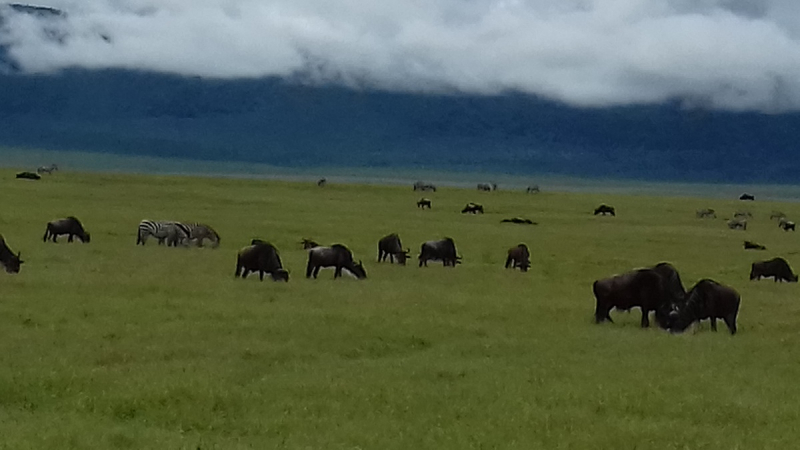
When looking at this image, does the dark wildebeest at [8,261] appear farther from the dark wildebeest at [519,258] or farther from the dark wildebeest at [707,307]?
the dark wildebeest at [707,307]

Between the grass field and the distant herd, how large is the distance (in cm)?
39

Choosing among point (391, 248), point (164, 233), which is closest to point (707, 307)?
point (391, 248)

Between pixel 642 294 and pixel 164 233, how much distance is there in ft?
54.5

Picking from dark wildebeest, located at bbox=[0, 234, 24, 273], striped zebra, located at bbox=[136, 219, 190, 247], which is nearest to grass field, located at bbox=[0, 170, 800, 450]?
dark wildebeest, located at bbox=[0, 234, 24, 273]

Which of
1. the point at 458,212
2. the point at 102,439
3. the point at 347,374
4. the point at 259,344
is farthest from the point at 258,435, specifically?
the point at 458,212

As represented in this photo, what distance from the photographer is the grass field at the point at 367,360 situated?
11.3 metres

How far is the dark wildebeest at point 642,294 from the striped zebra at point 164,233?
1554 cm

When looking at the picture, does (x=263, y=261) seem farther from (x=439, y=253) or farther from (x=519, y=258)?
(x=519, y=258)

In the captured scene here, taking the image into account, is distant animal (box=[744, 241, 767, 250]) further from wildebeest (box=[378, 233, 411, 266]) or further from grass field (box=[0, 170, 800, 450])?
wildebeest (box=[378, 233, 411, 266])

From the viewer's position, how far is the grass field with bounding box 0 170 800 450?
11.3 metres

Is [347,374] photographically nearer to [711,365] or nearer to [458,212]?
[711,365]

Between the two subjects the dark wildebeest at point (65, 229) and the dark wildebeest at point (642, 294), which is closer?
the dark wildebeest at point (642, 294)

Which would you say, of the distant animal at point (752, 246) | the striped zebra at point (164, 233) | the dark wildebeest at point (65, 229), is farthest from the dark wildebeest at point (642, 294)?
the distant animal at point (752, 246)

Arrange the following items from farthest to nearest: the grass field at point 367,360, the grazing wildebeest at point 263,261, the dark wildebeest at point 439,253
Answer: the dark wildebeest at point 439,253 < the grazing wildebeest at point 263,261 < the grass field at point 367,360
